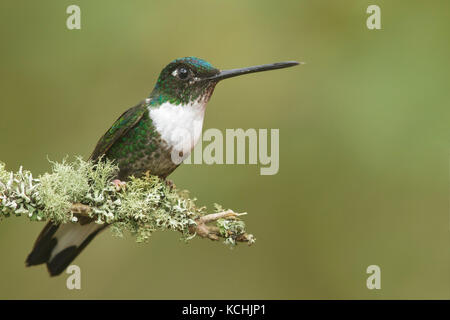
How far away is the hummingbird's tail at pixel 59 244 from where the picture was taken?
11.2 ft

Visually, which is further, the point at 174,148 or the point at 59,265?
the point at 59,265

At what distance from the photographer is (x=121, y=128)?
327cm

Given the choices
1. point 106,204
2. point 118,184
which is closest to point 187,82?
point 118,184

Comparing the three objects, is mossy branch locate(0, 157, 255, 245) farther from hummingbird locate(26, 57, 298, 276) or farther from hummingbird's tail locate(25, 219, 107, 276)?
hummingbird's tail locate(25, 219, 107, 276)

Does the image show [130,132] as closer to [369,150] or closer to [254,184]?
[254,184]

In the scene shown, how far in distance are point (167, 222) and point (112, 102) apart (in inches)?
129

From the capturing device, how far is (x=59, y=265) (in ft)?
11.7

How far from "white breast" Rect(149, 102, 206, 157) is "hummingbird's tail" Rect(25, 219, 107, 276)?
69cm

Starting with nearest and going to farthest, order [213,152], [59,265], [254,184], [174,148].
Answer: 1. [174,148]
2. [59,265]
3. [213,152]
4. [254,184]

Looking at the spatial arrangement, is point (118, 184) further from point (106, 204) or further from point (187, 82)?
point (187, 82)

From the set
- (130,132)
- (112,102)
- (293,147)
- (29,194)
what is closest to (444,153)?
(293,147)

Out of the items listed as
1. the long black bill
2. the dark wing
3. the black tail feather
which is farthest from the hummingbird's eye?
the black tail feather

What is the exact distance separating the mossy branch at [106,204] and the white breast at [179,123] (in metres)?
0.31

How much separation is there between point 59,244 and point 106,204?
95 cm
